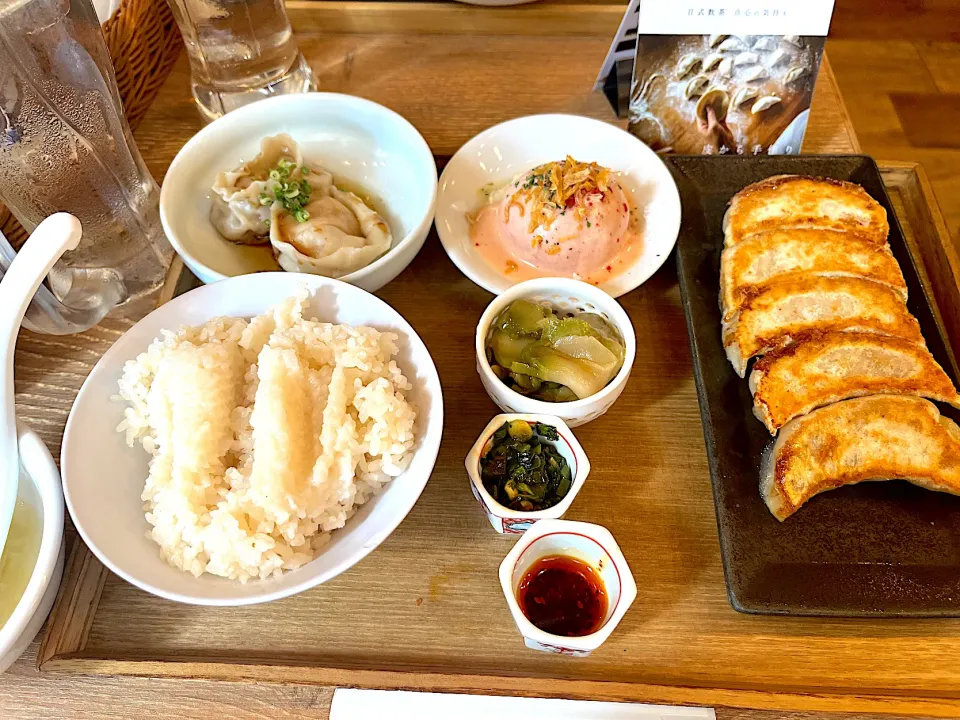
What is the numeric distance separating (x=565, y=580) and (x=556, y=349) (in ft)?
1.52

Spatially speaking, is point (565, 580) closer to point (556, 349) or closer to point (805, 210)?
point (556, 349)

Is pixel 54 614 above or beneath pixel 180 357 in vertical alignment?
beneath

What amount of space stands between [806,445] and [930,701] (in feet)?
1.57

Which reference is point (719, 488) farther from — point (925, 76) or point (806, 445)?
point (925, 76)

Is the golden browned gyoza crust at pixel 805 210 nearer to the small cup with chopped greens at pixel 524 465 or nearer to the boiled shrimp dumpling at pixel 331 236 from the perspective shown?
the small cup with chopped greens at pixel 524 465

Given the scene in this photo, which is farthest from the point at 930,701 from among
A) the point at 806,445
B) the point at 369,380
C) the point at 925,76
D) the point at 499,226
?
the point at 925,76

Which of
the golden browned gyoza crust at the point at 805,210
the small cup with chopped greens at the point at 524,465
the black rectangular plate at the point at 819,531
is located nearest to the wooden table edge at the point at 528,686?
the black rectangular plate at the point at 819,531

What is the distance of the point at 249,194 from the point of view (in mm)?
1671

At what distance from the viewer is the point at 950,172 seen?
2367 mm

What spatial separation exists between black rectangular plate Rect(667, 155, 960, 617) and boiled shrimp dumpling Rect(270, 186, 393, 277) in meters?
0.77

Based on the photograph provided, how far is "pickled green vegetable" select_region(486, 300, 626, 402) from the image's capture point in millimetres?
1392

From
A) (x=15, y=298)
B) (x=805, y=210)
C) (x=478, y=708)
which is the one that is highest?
(x=15, y=298)

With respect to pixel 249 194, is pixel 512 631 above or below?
below

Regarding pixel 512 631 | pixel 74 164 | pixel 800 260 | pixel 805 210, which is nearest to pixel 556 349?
pixel 512 631
